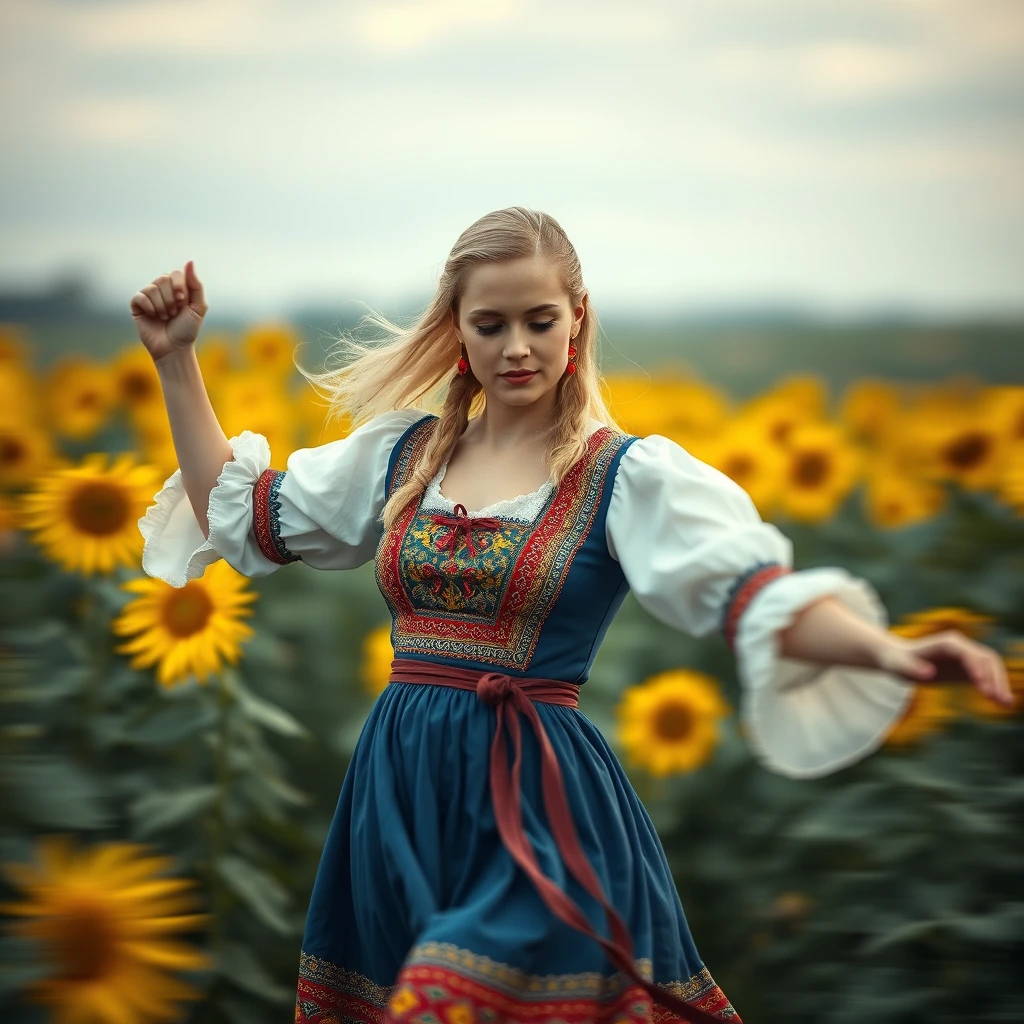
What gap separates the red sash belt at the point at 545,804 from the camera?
2.03 meters

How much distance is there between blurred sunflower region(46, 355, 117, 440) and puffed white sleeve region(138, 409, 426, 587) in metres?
1.40

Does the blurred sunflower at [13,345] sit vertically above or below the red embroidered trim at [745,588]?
above

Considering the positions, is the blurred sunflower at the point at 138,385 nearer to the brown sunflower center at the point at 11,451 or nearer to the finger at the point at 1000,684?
the brown sunflower center at the point at 11,451

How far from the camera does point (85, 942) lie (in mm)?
1952

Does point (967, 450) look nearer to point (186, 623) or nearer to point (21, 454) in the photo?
Result: point (186, 623)

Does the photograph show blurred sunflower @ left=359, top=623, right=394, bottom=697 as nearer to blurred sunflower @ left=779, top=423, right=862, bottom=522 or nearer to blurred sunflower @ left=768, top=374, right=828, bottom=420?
blurred sunflower @ left=779, top=423, right=862, bottom=522

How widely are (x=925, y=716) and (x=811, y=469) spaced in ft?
3.16

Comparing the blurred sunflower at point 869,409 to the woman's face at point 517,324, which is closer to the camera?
the woman's face at point 517,324

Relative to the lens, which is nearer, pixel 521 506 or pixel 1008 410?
pixel 521 506

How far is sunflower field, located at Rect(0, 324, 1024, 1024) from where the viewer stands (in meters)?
2.32

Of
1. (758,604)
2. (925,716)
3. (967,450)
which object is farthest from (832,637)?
(967,450)

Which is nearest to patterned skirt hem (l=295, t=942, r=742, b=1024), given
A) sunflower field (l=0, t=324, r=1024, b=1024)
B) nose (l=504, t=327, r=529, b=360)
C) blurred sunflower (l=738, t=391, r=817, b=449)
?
sunflower field (l=0, t=324, r=1024, b=1024)

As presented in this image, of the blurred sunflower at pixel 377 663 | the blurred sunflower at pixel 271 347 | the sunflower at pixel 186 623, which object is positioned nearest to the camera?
the sunflower at pixel 186 623

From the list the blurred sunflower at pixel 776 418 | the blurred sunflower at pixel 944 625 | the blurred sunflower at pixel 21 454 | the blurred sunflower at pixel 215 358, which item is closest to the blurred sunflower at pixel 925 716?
the blurred sunflower at pixel 944 625
